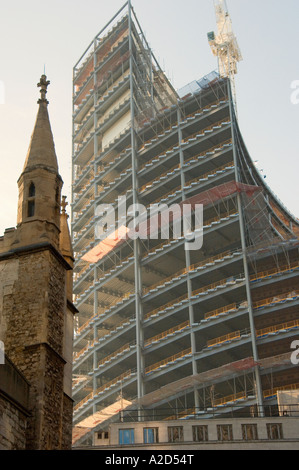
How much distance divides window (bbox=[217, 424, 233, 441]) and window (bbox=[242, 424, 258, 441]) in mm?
977

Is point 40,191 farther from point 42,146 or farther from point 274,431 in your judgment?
point 274,431

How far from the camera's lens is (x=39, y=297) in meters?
27.8

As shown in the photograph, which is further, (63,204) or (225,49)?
(225,49)

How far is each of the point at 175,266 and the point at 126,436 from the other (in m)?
36.8

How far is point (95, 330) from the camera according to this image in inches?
3942

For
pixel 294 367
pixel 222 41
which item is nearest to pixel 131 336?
pixel 294 367

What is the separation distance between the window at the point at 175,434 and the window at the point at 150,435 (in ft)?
3.86

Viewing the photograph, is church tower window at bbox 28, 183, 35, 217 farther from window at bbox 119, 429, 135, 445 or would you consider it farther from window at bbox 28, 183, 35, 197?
window at bbox 119, 429, 135, 445

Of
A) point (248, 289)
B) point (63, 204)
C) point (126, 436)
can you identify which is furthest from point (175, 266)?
point (63, 204)

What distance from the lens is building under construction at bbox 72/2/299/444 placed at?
8438 cm

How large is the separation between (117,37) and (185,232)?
40413 millimetres

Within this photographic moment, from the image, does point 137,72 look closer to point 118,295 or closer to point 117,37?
point 117,37

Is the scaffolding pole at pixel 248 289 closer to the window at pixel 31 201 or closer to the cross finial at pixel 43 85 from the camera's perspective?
the cross finial at pixel 43 85

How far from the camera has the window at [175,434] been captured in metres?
62.4
